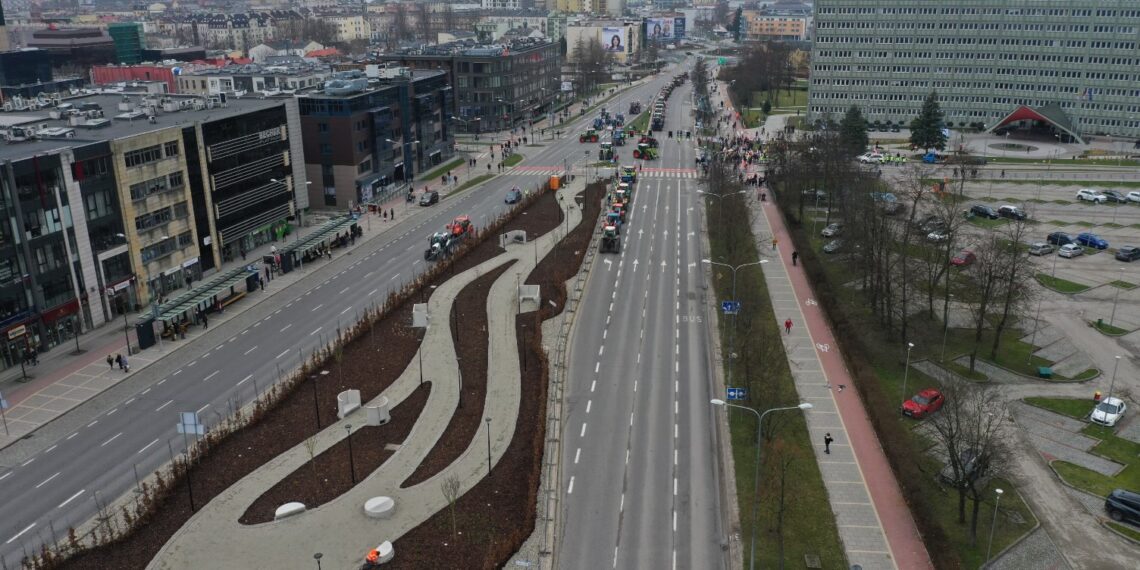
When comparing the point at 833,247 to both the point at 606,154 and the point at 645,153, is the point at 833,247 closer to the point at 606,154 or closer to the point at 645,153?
the point at 645,153

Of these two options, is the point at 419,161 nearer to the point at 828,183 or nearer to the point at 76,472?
the point at 828,183

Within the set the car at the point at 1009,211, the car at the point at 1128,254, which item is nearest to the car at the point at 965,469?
the car at the point at 1128,254

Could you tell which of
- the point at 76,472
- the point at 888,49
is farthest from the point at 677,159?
the point at 76,472

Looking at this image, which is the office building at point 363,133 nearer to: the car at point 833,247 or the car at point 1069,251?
the car at point 833,247

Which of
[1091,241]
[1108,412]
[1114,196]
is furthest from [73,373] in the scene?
[1114,196]

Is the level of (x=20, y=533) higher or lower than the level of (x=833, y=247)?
lower

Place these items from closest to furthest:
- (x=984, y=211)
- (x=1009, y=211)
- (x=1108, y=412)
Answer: (x=1108, y=412), (x=1009, y=211), (x=984, y=211)

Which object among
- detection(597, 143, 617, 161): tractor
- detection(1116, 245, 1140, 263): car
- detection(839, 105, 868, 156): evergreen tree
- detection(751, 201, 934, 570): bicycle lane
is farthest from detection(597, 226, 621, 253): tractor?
detection(839, 105, 868, 156): evergreen tree
